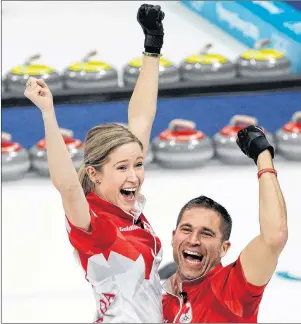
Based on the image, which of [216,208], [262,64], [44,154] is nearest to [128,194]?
[216,208]

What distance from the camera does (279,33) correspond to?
7.18 m

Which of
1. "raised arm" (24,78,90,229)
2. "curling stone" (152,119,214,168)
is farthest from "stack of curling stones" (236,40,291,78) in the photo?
"raised arm" (24,78,90,229)

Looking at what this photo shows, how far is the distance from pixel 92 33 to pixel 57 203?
254 centimetres

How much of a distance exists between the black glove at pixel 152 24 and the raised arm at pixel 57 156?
631 mm

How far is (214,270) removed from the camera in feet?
11.2

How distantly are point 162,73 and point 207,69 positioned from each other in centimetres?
25

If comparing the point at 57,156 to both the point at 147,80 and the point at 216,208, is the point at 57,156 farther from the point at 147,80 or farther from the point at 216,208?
the point at 147,80

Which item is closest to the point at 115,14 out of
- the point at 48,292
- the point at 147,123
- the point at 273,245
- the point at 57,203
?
the point at 57,203

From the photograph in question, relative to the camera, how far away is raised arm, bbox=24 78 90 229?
3.10 meters

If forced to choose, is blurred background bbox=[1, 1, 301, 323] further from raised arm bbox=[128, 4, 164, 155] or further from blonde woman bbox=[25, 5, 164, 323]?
blonde woman bbox=[25, 5, 164, 323]

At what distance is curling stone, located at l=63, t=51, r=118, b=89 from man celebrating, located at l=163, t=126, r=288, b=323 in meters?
2.96

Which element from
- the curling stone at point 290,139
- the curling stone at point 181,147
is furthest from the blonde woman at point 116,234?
the curling stone at point 290,139

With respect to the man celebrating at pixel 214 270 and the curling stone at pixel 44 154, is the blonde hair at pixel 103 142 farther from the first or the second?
the curling stone at pixel 44 154

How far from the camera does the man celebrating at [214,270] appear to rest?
3258 mm
